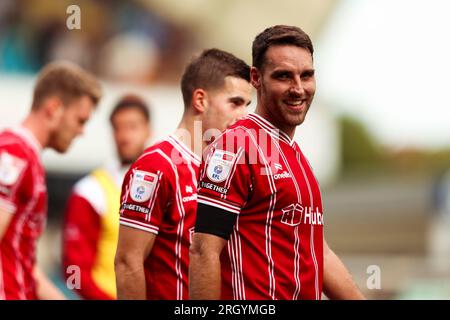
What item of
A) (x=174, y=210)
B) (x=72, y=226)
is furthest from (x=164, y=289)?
(x=72, y=226)

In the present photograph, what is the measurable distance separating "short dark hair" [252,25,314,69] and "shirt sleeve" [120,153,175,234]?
2.71ft

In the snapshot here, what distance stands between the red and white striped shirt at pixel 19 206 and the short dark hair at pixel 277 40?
6.58ft

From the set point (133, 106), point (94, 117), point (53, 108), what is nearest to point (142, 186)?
point (53, 108)

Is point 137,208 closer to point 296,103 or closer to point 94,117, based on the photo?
point 296,103

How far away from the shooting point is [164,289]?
523 centimetres

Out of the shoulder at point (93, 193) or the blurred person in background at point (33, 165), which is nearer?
the blurred person in background at point (33, 165)

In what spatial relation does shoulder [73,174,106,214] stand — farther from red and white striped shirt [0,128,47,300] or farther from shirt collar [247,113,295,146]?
shirt collar [247,113,295,146]

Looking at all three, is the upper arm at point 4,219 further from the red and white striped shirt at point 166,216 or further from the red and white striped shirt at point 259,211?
the red and white striped shirt at point 259,211

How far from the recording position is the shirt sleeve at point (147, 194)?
511cm

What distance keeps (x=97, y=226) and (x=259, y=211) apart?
355cm

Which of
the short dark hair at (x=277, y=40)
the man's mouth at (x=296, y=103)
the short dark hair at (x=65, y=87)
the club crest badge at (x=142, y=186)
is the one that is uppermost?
the short dark hair at (x=65, y=87)

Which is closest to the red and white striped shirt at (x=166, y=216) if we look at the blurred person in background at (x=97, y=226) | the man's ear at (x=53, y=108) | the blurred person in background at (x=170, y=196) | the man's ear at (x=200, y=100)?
the blurred person in background at (x=170, y=196)

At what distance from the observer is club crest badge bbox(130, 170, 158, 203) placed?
5113 millimetres
